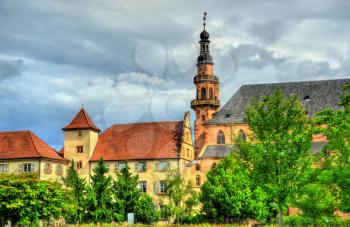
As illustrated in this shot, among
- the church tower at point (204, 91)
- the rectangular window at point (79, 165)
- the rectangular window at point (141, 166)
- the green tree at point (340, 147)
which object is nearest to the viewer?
the green tree at point (340, 147)

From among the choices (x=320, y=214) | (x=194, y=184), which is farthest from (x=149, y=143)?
(x=320, y=214)

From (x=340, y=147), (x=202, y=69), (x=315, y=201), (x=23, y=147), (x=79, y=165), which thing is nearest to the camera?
(x=340, y=147)

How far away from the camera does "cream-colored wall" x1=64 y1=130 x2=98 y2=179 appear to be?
8319 cm

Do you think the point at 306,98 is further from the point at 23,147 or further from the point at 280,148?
the point at 280,148

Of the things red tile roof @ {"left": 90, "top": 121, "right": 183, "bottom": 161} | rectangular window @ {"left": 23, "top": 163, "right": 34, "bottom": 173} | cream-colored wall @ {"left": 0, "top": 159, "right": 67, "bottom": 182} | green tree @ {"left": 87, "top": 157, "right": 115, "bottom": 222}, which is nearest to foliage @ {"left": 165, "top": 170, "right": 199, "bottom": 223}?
red tile roof @ {"left": 90, "top": 121, "right": 183, "bottom": 161}

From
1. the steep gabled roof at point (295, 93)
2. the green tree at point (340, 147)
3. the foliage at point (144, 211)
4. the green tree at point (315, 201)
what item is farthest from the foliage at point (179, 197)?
the green tree at point (340, 147)

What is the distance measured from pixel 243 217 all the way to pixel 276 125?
17.0 metres

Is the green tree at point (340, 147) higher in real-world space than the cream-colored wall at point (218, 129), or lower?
lower

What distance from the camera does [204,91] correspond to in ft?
305

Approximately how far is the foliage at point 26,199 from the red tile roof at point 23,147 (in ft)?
104

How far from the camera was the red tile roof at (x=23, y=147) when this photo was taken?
258 feet

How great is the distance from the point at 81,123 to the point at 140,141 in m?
9.25

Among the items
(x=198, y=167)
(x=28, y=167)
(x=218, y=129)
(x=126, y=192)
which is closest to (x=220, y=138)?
(x=218, y=129)

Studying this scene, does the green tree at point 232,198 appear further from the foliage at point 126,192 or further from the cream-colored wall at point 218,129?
the cream-colored wall at point 218,129
